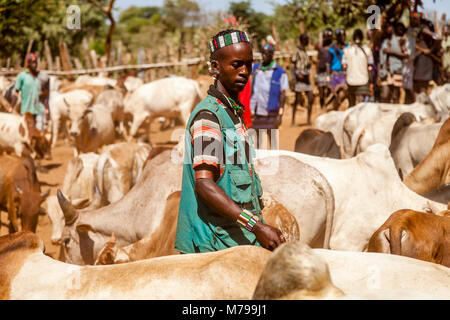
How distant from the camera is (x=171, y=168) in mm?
4949

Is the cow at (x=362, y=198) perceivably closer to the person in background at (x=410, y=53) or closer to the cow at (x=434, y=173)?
the cow at (x=434, y=173)

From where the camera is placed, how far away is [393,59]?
34.5ft

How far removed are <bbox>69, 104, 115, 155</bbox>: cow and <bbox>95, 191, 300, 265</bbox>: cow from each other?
7603 mm

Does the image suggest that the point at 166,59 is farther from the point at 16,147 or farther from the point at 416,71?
the point at 416,71

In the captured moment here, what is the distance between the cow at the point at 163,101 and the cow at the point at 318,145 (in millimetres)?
7291

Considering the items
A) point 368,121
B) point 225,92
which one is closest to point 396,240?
point 225,92

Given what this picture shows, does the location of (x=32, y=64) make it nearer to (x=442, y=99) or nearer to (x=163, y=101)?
(x=163, y=101)

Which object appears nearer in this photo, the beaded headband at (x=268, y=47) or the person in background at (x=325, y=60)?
the beaded headband at (x=268, y=47)

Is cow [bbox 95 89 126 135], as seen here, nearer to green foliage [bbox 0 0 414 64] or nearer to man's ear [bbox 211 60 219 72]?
green foliage [bbox 0 0 414 64]

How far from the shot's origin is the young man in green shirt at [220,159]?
2473mm

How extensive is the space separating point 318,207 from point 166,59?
683 inches

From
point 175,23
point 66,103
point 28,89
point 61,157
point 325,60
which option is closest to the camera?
point 28,89

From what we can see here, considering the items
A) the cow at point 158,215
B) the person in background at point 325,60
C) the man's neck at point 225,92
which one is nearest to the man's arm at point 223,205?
the man's neck at point 225,92

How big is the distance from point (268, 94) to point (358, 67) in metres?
3.14
